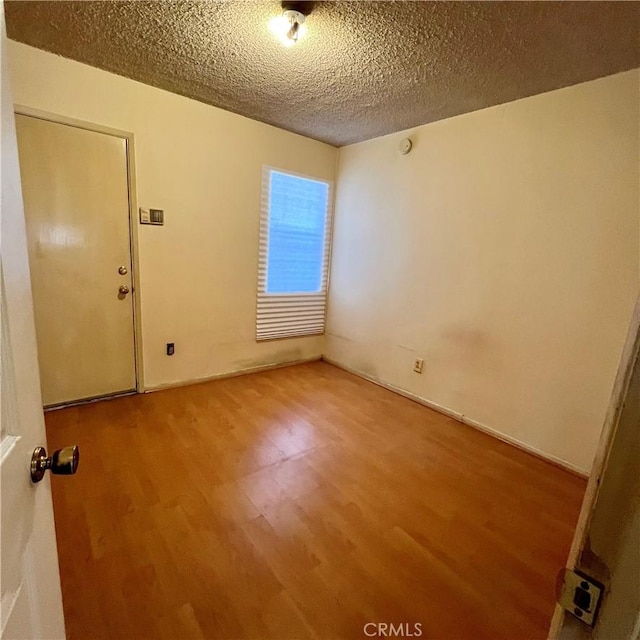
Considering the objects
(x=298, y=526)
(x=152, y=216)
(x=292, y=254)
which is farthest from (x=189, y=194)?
(x=298, y=526)

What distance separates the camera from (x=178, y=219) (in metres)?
2.68

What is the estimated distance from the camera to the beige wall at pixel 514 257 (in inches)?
74.2

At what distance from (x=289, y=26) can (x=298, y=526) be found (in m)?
2.33

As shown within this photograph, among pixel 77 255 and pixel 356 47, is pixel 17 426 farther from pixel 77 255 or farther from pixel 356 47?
pixel 77 255

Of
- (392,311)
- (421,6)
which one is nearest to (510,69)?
(421,6)

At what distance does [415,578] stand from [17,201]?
1689 millimetres

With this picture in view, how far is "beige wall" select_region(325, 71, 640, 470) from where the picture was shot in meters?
1.89

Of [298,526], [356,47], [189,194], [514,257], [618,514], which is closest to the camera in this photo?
[618,514]

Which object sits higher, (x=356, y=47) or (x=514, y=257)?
(x=356, y=47)

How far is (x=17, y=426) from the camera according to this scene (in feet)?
1.69

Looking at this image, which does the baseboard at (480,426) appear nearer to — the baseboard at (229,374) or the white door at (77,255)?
the baseboard at (229,374)

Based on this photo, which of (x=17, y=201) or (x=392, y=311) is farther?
(x=392, y=311)

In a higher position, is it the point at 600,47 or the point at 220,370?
the point at 600,47

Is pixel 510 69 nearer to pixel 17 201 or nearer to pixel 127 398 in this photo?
pixel 17 201
